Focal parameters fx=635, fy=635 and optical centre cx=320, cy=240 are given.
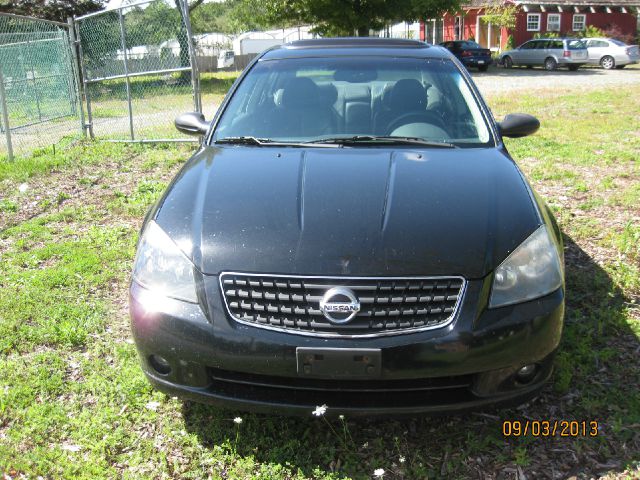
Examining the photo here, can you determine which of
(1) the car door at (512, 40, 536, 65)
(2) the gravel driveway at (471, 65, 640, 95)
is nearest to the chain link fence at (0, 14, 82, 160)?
(2) the gravel driveway at (471, 65, 640, 95)

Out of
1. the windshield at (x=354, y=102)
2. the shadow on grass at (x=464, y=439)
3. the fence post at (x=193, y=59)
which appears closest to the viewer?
the shadow on grass at (x=464, y=439)

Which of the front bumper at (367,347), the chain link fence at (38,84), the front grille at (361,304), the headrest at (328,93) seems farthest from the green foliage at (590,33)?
the front grille at (361,304)

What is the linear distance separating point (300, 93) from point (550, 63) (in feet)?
94.9

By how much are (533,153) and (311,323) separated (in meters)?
6.77

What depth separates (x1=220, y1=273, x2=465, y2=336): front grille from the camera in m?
2.40

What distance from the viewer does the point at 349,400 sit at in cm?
250

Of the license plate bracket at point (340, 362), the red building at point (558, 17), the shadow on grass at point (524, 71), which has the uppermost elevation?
the red building at point (558, 17)

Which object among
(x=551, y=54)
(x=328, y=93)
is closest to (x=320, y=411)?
(x=328, y=93)

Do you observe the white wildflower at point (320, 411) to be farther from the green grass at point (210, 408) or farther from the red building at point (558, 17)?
the red building at point (558, 17)

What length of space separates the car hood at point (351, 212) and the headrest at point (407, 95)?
0.62m

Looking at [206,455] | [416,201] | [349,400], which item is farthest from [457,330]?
[206,455]

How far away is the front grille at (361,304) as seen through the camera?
2402 millimetres

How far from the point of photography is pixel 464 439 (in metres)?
2.82

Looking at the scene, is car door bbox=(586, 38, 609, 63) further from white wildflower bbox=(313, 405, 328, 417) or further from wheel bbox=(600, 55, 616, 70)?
white wildflower bbox=(313, 405, 328, 417)
